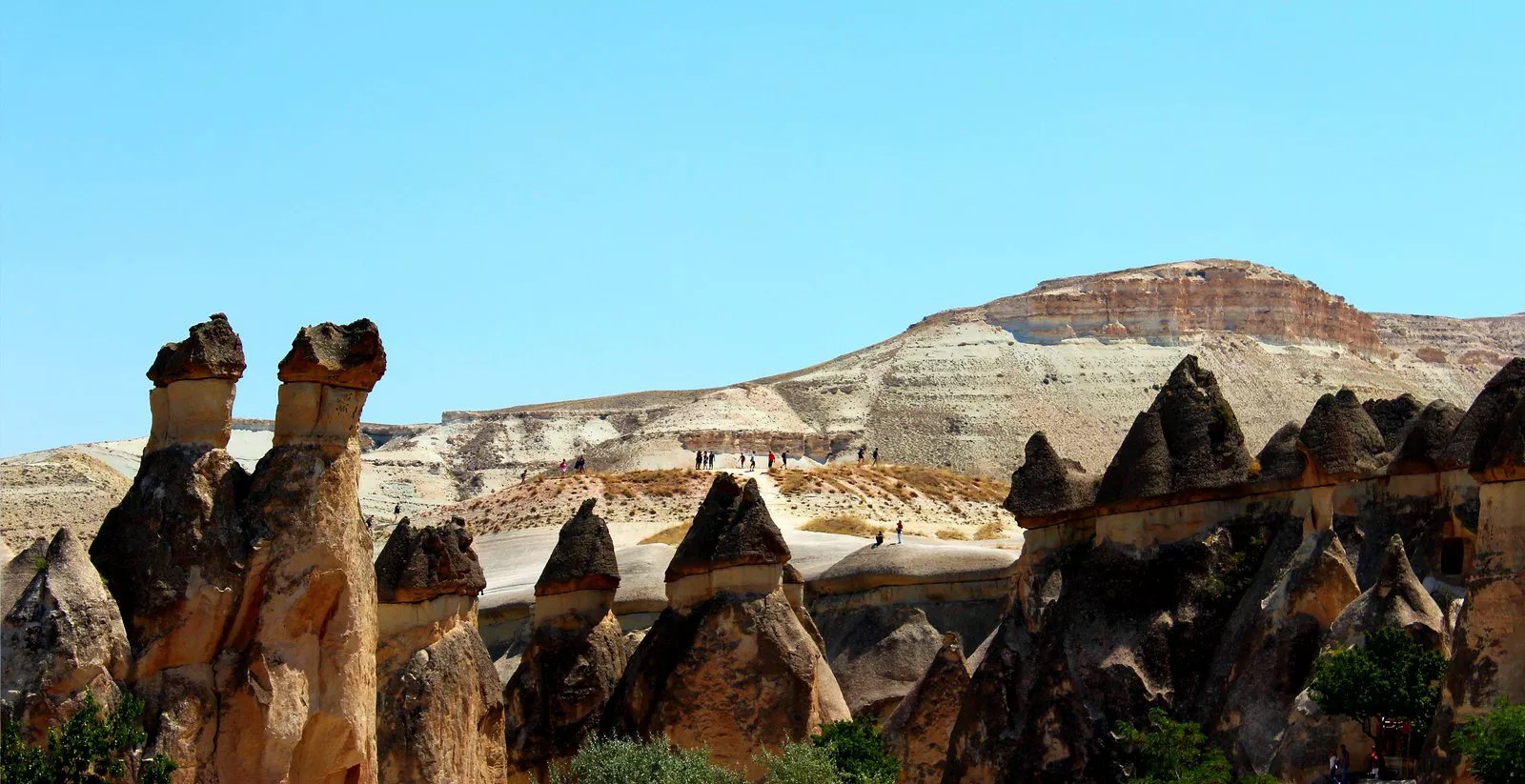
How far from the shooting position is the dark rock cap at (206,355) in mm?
19250

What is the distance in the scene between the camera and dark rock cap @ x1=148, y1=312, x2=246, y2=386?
19.2 metres

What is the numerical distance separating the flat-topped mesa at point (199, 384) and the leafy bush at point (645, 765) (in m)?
8.78

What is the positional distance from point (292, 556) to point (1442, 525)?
1414 centimetres

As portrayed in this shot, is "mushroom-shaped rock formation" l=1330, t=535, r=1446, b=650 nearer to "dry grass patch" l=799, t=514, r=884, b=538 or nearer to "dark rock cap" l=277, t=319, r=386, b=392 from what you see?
"dark rock cap" l=277, t=319, r=386, b=392

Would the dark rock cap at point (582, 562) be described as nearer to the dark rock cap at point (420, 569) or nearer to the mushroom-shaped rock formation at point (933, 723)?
the dark rock cap at point (420, 569)

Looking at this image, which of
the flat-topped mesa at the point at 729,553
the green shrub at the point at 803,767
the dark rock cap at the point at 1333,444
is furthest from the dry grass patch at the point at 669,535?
the dark rock cap at the point at 1333,444

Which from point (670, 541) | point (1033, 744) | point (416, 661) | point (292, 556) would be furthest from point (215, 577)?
point (670, 541)

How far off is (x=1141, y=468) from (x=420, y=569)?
31.0 feet

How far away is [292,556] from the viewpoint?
1903cm

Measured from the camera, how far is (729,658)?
95.0 ft

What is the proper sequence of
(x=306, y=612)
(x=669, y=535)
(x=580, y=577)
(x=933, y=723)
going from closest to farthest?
(x=306, y=612)
(x=933, y=723)
(x=580, y=577)
(x=669, y=535)

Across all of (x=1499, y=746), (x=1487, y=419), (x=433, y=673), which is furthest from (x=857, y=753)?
(x=1499, y=746)

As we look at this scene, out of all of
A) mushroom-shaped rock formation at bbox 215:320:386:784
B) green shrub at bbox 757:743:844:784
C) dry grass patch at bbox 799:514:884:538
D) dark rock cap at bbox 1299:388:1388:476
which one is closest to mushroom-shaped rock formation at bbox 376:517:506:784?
green shrub at bbox 757:743:844:784

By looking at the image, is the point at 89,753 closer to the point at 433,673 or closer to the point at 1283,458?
the point at 433,673
